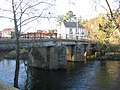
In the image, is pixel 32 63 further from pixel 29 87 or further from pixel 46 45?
pixel 29 87

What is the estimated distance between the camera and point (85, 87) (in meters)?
30.7

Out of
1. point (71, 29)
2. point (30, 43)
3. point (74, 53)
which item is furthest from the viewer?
point (71, 29)

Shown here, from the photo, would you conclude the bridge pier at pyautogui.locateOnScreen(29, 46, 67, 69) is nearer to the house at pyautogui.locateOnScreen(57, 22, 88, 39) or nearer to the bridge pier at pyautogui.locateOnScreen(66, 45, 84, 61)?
the bridge pier at pyautogui.locateOnScreen(66, 45, 84, 61)

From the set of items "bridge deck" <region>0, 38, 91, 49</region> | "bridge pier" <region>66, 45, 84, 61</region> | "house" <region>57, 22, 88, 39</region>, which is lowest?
"bridge pier" <region>66, 45, 84, 61</region>

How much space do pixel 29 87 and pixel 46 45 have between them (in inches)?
568

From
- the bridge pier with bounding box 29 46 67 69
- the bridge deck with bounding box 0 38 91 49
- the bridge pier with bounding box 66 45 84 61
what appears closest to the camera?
the bridge deck with bounding box 0 38 91 49

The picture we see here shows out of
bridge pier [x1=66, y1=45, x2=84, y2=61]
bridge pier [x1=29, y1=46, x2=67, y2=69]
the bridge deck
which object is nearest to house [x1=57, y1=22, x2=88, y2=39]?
bridge pier [x1=66, y1=45, x2=84, y2=61]

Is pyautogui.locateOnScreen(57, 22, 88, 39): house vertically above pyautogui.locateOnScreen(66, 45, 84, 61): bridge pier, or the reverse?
pyautogui.locateOnScreen(57, 22, 88, 39): house

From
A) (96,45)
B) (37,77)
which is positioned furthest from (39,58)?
(96,45)

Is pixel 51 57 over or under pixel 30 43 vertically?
under

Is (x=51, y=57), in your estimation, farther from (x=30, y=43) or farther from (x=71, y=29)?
(x=71, y=29)

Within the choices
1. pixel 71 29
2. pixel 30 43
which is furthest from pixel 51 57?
pixel 71 29

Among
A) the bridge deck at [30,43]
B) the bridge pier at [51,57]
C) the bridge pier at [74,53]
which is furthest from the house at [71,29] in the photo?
the bridge pier at [51,57]

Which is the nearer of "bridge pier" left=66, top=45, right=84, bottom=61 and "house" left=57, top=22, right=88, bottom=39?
"bridge pier" left=66, top=45, right=84, bottom=61
